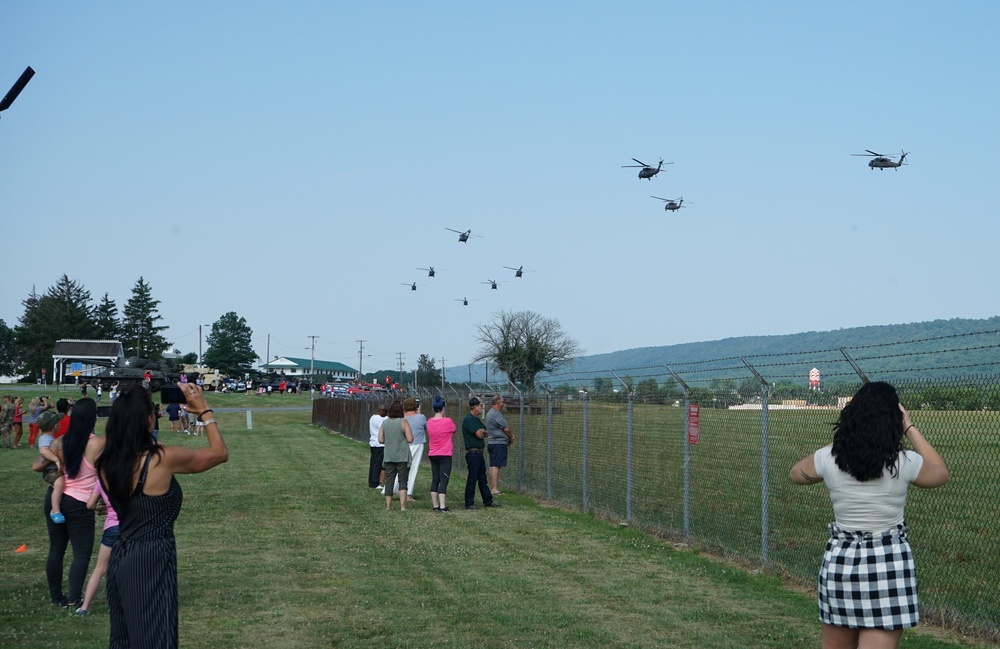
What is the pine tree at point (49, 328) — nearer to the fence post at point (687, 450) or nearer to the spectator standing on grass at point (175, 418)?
the spectator standing on grass at point (175, 418)

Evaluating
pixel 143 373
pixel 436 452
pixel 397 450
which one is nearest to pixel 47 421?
pixel 143 373

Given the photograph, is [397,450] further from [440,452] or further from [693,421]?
[693,421]

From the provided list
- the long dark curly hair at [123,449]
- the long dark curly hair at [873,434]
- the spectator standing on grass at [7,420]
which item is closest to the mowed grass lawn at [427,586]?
the long dark curly hair at [123,449]

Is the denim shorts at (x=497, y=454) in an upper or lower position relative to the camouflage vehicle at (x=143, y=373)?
lower

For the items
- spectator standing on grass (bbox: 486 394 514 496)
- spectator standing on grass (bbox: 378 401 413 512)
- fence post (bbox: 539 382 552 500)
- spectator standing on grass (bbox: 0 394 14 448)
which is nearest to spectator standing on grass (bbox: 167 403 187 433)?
spectator standing on grass (bbox: 0 394 14 448)

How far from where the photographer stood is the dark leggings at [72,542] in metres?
9.14

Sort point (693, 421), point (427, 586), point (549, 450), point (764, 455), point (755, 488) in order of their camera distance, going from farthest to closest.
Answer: point (549, 450) < point (755, 488) < point (693, 421) < point (764, 455) < point (427, 586)

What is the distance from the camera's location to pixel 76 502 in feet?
29.9

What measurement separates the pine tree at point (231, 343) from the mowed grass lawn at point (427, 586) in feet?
492

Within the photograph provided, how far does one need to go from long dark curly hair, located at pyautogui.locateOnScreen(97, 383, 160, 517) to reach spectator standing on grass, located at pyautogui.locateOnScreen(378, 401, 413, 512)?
11.5 m

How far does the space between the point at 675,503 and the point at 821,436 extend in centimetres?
532

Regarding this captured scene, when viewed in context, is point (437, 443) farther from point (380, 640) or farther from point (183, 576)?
point (380, 640)

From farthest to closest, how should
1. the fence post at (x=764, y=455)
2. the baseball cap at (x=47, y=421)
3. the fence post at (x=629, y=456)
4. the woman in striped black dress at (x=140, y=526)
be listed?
the fence post at (x=629, y=456) < the fence post at (x=764, y=455) < the baseball cap at (x=47, y=421) < the woman in striped black dress at (x=140, y=526)

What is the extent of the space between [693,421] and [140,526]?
335 inches
